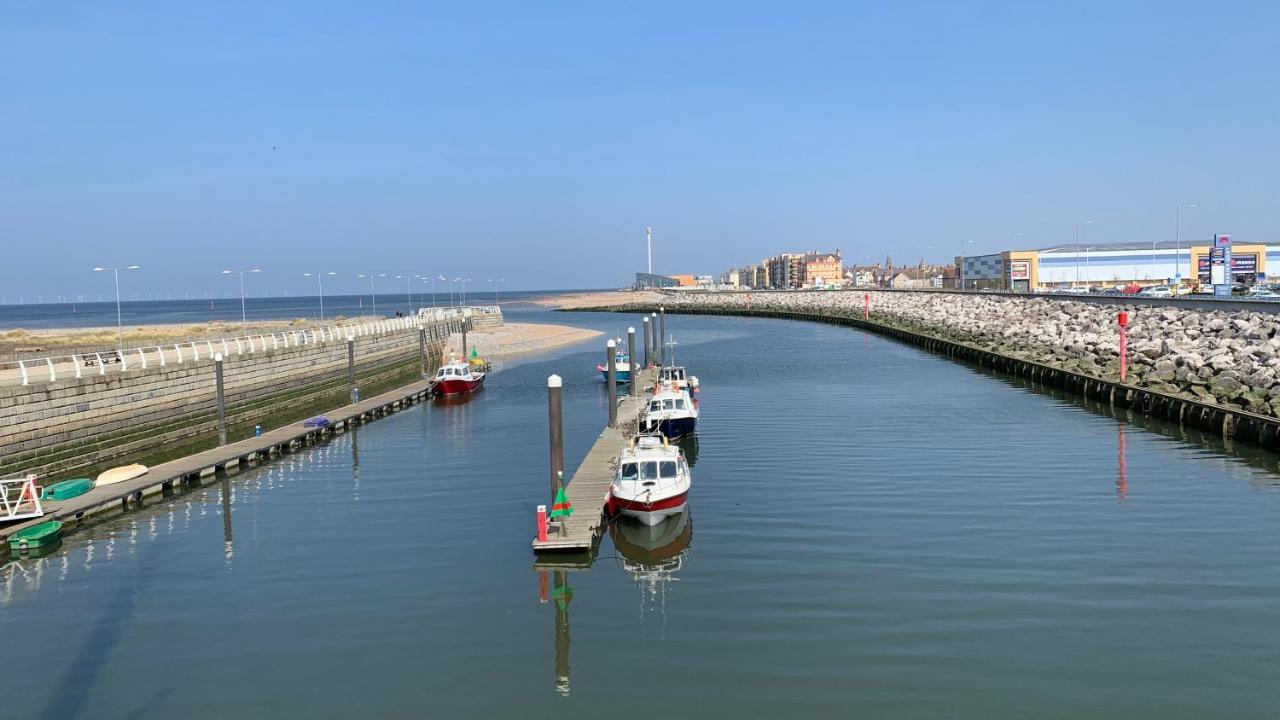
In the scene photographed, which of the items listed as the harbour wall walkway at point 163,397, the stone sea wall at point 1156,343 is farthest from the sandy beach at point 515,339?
the stone sea wall at point 1156,343

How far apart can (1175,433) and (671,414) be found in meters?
23.2

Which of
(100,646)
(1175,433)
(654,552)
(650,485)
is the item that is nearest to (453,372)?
(650,485)

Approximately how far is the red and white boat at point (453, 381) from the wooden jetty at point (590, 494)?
21.6m

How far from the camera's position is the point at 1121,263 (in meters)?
163

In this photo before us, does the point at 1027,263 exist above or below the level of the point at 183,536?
above

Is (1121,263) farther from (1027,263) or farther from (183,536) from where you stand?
(183,536)

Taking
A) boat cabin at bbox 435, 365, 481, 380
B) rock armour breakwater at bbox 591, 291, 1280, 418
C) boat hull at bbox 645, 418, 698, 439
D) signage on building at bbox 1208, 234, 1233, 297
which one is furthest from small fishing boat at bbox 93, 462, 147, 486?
signage on building at bbox 1208, 234, 1233, 297

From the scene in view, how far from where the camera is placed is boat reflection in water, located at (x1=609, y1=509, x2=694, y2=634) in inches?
938

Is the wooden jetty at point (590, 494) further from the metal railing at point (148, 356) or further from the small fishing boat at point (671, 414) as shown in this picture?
the metal railing at point (148, 356)

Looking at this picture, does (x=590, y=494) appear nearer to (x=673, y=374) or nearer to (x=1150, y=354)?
(x=673, y=374)

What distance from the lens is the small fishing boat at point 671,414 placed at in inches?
1732

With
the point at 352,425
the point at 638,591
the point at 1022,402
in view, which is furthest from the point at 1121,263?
the point at 638,591

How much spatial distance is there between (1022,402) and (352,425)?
125ft

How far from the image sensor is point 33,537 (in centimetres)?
2802
